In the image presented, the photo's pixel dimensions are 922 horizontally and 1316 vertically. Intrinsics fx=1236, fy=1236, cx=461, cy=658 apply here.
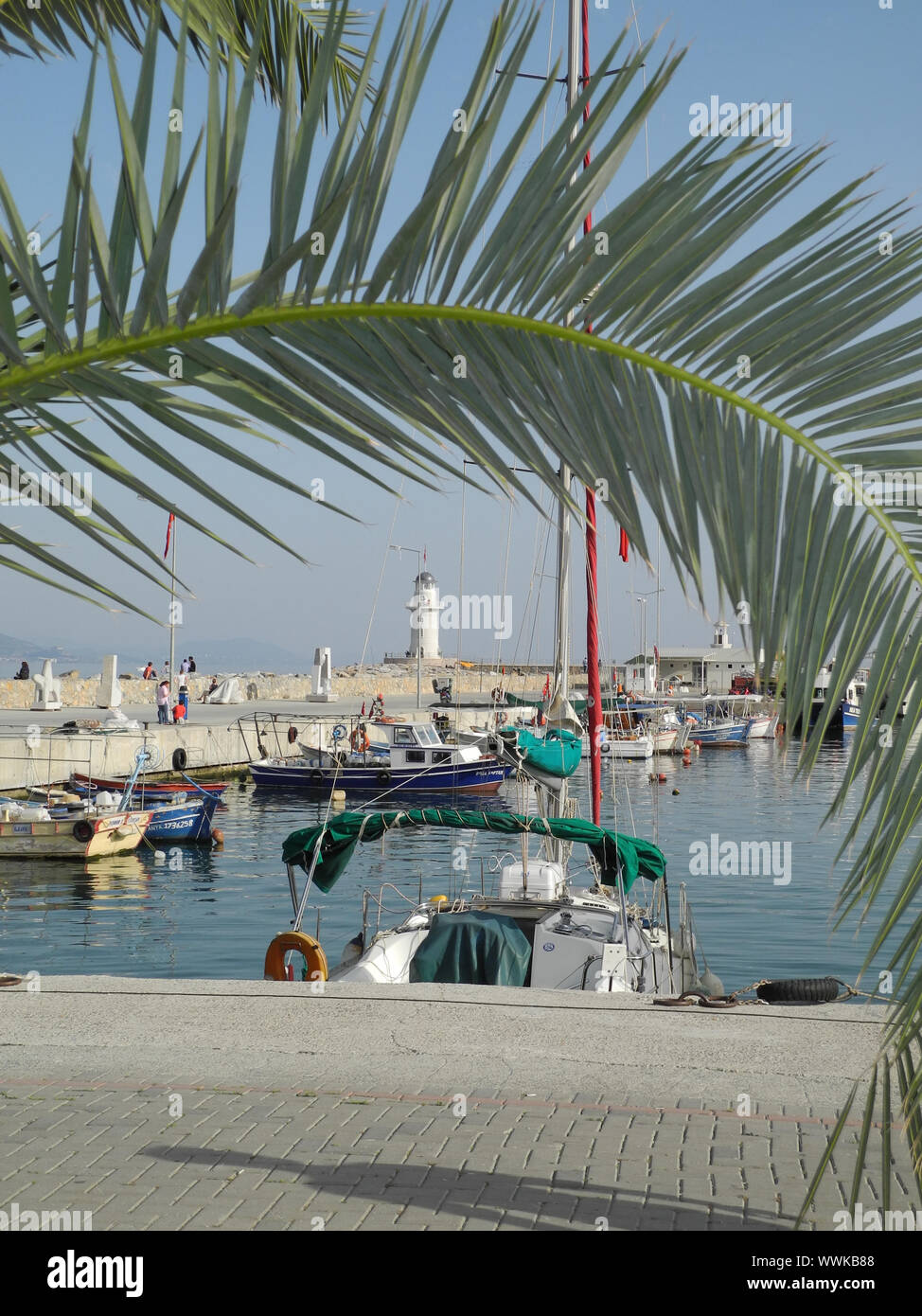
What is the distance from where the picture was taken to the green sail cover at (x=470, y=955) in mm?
14734

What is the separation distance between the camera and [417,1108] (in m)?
7.32

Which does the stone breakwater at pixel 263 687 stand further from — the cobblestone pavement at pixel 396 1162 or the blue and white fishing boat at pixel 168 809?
the cobblestone pavement at pixel 396 1162

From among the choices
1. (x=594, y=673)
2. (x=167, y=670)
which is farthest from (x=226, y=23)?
(x=167, y=670)

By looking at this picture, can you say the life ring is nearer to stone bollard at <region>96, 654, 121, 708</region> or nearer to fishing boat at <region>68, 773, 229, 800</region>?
fishing boat at <region>68, 773, 229, 800</region>

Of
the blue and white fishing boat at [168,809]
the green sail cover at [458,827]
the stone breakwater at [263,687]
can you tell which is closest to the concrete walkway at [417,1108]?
the green sail cover at [458,827]

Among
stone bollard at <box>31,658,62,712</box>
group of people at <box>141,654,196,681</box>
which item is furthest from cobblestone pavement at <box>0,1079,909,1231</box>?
group of people at <box>141,654,196,681</box>

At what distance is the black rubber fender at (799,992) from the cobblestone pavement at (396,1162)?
4.41m

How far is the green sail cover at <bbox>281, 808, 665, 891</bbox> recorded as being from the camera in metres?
16.3

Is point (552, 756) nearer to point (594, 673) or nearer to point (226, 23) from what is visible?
point (594, 673)

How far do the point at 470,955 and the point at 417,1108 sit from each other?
7.57 m

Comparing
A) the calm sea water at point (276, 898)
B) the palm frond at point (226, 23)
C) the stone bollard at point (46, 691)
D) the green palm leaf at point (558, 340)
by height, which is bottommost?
the calm sea water at point (276, 898)

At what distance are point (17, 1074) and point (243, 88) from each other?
7.44 metres
